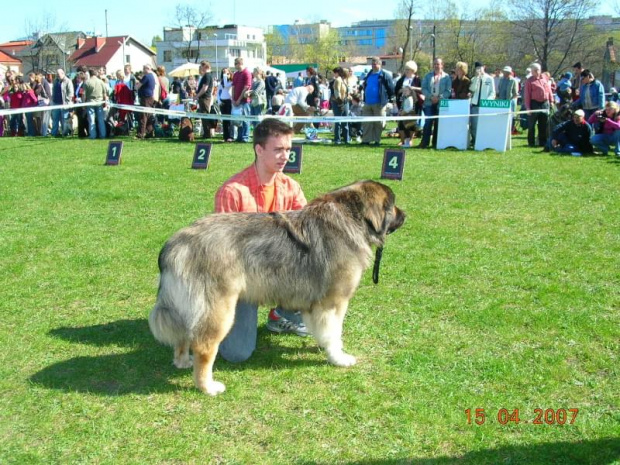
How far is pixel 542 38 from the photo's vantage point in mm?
45250

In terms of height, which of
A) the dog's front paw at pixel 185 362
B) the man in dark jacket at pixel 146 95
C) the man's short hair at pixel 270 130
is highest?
the man in dark jacket at pixel 146 95

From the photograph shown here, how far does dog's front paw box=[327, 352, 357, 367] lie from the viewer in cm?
429

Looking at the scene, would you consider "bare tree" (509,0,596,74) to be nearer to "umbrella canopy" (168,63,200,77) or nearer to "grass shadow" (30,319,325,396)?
"umbrella canopy" (168,63,200,77)

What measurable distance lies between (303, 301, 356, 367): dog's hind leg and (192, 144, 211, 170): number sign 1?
8533 mm

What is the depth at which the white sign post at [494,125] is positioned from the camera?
1447 cm

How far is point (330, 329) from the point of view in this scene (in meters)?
4.19

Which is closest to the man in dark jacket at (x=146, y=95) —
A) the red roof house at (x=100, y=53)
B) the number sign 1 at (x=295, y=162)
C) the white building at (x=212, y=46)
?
the number sign 1 at (x=295, y=162)

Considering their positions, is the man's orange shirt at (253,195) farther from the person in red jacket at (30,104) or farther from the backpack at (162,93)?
the person in red jacket at (30,104)

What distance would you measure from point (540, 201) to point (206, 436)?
7390 millimetres

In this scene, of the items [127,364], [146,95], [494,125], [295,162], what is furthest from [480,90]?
[127,364]

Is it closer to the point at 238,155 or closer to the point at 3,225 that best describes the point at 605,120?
the point at 238,155

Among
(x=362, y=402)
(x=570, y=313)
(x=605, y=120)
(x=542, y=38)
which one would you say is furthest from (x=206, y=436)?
(x=542, y=38)

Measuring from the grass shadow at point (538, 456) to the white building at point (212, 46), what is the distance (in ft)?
274
